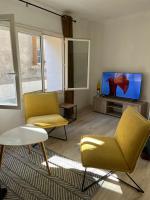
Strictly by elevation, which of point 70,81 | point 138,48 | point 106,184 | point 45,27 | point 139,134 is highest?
point 45,27

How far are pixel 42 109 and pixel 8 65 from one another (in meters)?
0.96

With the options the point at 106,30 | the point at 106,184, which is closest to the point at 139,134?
the point at 106,184

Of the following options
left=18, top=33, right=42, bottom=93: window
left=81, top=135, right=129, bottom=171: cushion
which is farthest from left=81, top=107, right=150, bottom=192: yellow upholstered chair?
left=18, top=33, right=42, bottom=93: window

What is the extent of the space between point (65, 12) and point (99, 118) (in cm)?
254

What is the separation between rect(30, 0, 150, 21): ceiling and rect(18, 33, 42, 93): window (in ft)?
2.42

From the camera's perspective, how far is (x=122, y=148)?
1.95 m

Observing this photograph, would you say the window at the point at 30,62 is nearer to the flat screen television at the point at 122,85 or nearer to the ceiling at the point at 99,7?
the ceiling at the point at 99,7

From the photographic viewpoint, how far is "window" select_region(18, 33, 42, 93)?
11.4 ft

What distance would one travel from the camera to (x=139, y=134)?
167 cm

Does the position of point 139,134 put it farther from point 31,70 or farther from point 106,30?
point 106,30

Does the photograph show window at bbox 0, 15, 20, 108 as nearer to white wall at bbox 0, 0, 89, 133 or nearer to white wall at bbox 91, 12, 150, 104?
white wall at bbox 0, 0, 89, 133

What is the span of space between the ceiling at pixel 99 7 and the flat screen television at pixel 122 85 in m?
1.38

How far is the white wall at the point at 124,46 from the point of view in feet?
13.1

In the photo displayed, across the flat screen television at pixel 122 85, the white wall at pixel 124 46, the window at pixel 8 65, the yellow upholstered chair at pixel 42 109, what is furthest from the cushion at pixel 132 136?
the white wall at pixel 124 46
